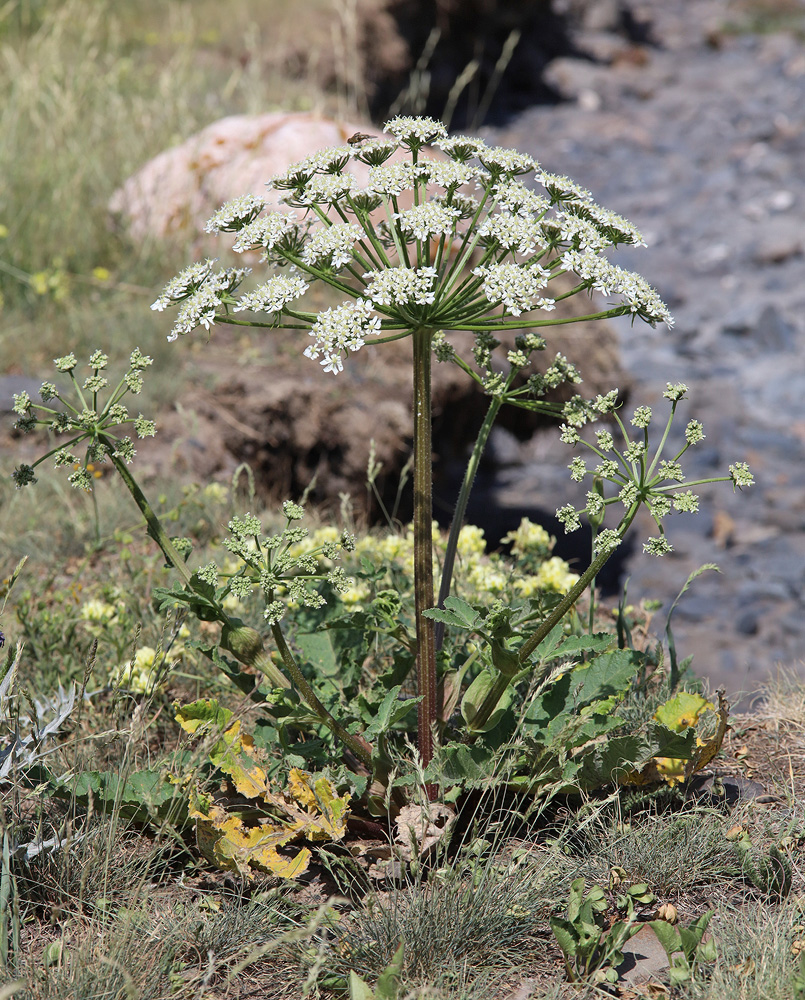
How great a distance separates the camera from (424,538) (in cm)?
195

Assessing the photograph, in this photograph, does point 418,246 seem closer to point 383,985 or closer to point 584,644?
point 584,644

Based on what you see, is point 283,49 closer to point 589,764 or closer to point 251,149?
point 251,149

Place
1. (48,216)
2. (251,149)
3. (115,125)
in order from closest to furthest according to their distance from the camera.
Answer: (48,216), (251,149), (115,125)

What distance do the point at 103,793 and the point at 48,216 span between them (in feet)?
14.5

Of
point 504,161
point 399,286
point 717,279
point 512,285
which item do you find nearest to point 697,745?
point 512,285

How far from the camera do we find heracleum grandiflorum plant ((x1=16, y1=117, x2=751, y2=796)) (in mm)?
1704

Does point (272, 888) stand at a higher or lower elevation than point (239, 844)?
lower

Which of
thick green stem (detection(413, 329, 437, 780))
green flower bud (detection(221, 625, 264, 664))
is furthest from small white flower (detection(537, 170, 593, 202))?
green flower bud (detection(221, 625, 264, 664))

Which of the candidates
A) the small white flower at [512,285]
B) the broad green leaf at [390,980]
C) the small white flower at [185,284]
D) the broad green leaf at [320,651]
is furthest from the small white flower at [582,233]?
the broad green leaf at [390,980]

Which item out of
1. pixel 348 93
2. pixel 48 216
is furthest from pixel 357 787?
pixel 348 93

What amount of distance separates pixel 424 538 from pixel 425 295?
0.55 metres

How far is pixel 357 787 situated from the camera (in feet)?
6.31

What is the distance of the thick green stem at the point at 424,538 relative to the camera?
1890 mm

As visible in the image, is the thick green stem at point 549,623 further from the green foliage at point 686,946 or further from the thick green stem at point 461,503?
the green foliage at point 686,946
